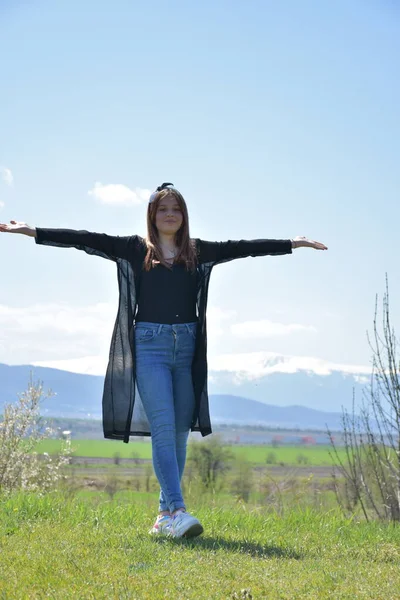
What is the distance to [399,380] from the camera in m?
9.89

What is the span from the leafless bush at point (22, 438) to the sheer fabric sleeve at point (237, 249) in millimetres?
6228

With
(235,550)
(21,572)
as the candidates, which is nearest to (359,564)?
(235,550)

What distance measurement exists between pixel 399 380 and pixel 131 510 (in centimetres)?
433

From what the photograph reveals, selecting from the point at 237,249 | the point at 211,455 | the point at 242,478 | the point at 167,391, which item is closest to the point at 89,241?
the point at 237,249

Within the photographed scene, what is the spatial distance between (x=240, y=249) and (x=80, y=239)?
1.23m

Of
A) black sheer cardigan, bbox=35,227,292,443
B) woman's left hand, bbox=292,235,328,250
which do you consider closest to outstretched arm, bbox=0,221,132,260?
black sheer cardigan, bbox=35,227,292,443

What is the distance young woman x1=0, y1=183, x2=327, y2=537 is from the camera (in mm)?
5824

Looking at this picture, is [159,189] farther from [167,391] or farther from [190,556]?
[190,556]

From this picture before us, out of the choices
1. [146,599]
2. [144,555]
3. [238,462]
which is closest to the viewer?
[146,599]

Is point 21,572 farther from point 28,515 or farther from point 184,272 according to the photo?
point 184,272

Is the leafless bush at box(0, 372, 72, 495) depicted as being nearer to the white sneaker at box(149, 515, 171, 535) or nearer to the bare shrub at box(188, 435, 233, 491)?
the white sneaker at box(149, 515, 171, 535)

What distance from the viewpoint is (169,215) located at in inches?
237

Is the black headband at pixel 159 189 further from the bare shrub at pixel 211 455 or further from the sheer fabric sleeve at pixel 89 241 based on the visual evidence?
the bare shrub at pixel 211 455

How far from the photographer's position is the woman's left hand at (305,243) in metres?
6.41
